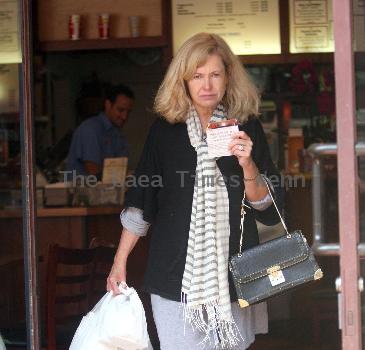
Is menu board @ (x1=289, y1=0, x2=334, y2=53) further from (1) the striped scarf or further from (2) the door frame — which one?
(2) the door frame

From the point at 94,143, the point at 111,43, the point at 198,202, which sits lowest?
the point at 198,202

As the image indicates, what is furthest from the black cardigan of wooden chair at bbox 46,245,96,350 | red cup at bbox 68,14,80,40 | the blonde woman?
red cup at bbox 68,14,80,40

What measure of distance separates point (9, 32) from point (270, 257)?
6.45 ft

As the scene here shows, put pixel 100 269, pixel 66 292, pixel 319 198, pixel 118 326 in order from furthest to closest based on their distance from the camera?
1. pixel 66 292
2. pixel 100 269
3. pixel 118 326
4. pixel 319 198

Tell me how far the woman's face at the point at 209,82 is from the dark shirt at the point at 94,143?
3354 mm

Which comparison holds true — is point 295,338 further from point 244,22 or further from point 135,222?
point 135,222

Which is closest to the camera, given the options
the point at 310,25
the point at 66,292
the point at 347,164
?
the point at 347,164

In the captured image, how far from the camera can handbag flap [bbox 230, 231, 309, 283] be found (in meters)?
3.45

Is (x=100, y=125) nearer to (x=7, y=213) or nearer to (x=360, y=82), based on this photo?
(x=7, y=213)

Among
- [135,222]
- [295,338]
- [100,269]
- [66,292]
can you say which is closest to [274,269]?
[135,222]

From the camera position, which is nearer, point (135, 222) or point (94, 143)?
point (135, 222)

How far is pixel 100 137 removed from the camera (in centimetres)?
695

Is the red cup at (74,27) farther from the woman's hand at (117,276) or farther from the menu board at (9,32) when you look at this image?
the woman's hand at (117,276)

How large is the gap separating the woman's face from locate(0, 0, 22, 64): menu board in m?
0.97
